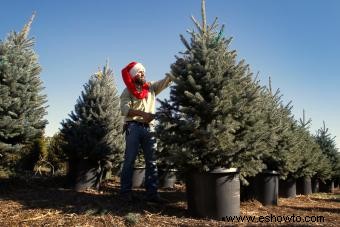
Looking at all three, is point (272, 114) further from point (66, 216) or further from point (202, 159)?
point (66, 216)

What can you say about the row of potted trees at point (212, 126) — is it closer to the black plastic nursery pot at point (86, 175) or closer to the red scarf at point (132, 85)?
the red scarf at point (132, 85)

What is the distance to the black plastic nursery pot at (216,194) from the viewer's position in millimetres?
Answer: 4824

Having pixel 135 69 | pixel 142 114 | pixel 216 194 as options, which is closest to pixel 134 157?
pixel 142 114

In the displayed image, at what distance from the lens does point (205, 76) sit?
5.20m

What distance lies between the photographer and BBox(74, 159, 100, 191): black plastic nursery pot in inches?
307

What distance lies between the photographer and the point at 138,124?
5.93 m

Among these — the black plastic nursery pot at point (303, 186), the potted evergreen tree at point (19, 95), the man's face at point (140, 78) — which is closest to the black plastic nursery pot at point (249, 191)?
the man's face at point (140, 78)

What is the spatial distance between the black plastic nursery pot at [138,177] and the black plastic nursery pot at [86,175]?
1.56 m

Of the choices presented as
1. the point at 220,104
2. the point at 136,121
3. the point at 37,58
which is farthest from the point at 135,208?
the point at 37,58

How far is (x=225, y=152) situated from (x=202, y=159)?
1.19ft

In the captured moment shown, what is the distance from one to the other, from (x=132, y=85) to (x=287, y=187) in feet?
20.6

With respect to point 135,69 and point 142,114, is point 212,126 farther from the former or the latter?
point 135,69

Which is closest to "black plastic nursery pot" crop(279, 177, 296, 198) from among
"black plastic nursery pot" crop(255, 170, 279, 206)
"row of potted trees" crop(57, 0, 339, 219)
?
"black plastic nursery pot" crop(255, 170, 279, 206)

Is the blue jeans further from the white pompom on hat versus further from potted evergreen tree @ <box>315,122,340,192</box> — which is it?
potted evergreen tree @ <box>315,122,340,192</box>
